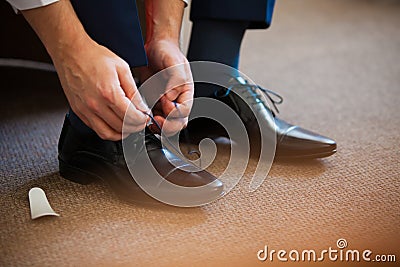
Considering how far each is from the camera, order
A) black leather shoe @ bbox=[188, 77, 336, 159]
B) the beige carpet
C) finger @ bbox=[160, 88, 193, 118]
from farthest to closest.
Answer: black leather shoe @ bbox=[188, 77, 336, 159] → finger @ bbox=[160, 88, 193, 118] → the beige carpet

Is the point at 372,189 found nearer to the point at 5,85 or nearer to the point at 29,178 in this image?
the point at 29,178

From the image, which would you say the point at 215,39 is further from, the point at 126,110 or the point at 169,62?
the point at 126,110

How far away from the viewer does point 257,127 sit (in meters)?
1.01

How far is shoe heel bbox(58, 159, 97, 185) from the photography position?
2.97 ft

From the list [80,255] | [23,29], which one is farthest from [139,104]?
[23,29]

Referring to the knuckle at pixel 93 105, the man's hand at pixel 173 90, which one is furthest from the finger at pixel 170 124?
the knuckle at pixel 93 105

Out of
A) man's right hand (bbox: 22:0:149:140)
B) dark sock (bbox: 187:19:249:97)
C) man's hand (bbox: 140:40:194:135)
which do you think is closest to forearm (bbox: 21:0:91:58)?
man's right hand (bbox: 22:0:149:140)

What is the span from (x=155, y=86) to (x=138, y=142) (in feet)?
0.32

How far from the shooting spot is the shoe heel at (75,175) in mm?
907

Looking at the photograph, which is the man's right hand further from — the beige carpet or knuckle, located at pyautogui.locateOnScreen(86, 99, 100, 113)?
the beige carpet

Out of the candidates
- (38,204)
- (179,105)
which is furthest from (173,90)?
(38,204)

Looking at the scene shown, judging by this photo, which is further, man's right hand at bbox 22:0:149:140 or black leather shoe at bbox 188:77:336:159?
black leather shoe at bbox 188:77:336:159

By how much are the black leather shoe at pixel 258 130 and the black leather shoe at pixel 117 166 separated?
181mm

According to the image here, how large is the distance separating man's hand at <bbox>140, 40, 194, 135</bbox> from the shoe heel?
131 mm
